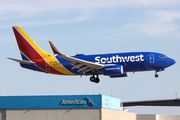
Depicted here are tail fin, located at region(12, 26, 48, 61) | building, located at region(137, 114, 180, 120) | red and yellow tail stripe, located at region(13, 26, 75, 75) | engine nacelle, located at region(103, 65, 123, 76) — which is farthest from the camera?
building, located at region(137, 114, 180, 120)

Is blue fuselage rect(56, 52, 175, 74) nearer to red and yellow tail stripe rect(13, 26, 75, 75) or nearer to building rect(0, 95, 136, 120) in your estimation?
building rect(0, 95, 136, 120)

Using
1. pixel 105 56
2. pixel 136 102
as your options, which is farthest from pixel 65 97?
pixel 136 102

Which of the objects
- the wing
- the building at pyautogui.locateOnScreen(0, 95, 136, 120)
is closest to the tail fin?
the wing

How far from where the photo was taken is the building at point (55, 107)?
53594 mm

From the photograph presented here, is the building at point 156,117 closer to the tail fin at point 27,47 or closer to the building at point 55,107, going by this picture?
the building at point 55,107

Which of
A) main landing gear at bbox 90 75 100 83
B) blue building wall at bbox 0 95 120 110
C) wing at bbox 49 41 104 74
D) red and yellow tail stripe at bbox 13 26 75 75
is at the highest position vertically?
red and yellow tail stripe at bbox 13 26 75 75

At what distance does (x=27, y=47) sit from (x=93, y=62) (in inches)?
555

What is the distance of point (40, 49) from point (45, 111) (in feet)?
52.3

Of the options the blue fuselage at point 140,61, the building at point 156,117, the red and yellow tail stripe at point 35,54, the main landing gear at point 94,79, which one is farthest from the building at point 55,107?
the building at point 156,117

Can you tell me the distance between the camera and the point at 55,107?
54.5 m

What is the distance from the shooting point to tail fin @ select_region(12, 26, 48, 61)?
6600cm

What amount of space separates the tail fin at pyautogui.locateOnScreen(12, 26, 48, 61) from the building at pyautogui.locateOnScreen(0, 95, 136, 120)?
11869 mm

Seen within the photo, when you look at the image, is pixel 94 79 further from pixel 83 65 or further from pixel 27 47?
pixel 27 47

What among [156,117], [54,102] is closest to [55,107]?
[54,102]
